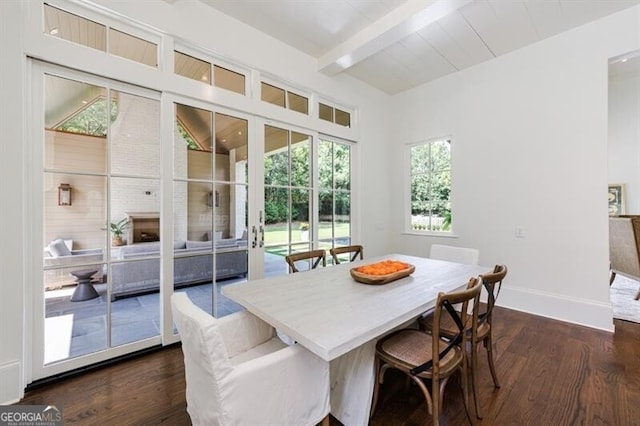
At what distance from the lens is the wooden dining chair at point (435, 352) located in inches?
51.1

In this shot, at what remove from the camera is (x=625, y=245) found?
3102 mm

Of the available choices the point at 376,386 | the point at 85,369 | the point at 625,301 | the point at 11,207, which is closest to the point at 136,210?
the point at 11,207

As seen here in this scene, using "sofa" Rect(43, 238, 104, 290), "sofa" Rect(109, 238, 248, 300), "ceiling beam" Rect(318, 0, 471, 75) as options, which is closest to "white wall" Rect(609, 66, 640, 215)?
"ceiling beam" Rect(318, 0, 471, 75)

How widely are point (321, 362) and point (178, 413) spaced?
998mm

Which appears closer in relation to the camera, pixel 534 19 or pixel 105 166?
pixel 105 166

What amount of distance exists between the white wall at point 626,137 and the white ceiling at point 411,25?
7.77ft

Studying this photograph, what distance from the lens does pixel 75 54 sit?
196 cm

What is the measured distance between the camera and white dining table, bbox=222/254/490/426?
116cm

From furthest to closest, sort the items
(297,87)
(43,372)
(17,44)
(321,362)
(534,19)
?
1. (297,87)
2. (534,19)
3. (43,372)
4. (17,44)
5. (321,362)

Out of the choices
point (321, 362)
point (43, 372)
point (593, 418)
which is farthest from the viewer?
point (43, 372)

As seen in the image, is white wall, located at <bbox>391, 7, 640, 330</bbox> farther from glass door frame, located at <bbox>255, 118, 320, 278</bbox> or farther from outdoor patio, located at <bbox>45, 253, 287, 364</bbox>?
outdoor patio, located at <bbox>45, 253, 287, 364</bbox>

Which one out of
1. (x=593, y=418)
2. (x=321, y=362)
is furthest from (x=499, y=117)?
(x=321, y=362)

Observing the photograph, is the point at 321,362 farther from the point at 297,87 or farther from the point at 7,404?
the point at 297,87

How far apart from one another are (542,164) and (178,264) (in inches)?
158
